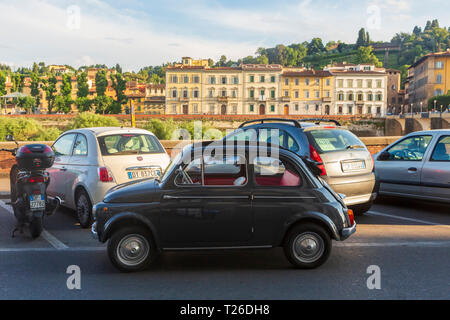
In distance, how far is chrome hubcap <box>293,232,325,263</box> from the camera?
4.93 meters

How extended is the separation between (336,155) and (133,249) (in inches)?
155

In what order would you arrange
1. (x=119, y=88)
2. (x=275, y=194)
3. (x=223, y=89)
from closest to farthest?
(x=275, y=194), (x=119, y=88), (x=223, y=89)

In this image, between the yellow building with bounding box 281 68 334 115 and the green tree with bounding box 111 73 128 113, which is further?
the yellow building with bounding box 281 68 334 115

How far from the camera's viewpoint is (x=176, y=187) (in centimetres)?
488

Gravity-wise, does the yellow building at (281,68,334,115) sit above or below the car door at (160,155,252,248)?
above

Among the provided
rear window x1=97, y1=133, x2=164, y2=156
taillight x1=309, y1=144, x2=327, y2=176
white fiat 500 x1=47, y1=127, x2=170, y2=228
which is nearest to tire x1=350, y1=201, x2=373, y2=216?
taillight x1=309, y1=144, x2=327, y2=176

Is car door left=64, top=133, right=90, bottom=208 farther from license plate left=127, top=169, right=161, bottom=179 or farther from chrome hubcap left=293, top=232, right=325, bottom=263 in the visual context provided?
chrome hubcap left=293, top=232, right=325, bottom=263

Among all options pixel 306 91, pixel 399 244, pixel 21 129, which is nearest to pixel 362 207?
pixel 399 244

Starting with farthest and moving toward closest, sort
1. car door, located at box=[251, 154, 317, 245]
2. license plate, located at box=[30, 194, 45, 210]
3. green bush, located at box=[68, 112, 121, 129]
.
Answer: green bush, located at box=[68, 112, 121, 129] < license plate, located at box=[30, 194, 45, 210] < car door, located at box=[251, 154, 317, 245]

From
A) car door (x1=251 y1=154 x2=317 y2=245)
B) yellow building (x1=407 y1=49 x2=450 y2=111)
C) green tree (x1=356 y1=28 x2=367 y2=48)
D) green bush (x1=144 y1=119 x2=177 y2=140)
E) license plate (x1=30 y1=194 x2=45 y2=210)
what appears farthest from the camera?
A: green tree (x1=356 y1=28 x2=367 y2=48)

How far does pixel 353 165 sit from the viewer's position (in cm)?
762

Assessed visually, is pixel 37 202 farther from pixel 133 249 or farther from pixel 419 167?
pixel 419 167

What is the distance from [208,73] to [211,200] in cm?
10017
